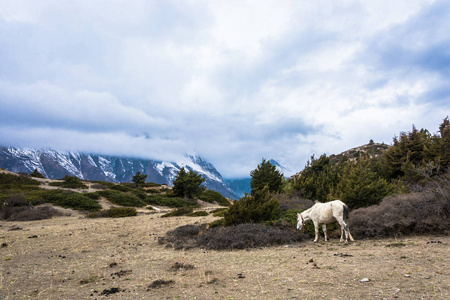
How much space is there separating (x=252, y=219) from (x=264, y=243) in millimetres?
3236

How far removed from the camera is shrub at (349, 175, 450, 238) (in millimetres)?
7871

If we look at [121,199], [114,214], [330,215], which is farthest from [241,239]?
[121,199]

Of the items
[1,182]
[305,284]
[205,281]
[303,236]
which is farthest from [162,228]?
[1,182]

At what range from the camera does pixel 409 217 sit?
323 inches

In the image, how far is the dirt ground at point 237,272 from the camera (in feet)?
14.2

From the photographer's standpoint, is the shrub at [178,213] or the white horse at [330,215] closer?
the white horse at [330,215]

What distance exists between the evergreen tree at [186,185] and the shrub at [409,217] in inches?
1191

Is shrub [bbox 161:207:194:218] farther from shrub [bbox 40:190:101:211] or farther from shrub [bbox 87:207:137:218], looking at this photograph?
shrub [bbox 40:190:101:211]

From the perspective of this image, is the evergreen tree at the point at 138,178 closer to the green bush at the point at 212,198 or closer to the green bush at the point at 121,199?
the green bush at the point at 212,198

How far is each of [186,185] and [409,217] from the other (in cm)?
3206

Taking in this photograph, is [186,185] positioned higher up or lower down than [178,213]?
higher up

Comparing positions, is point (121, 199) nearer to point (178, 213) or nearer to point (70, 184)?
point (70, 184)

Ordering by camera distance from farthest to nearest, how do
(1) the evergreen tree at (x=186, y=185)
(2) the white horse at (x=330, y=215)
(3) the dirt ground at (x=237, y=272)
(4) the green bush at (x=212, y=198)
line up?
(4) the green bush at (x=212, y=198)
(1) the evergreen tree at (x=186, y=185)
(2) the white horse at (x=330, y=215)
(3) the dirt ground at (x=237, y=272)

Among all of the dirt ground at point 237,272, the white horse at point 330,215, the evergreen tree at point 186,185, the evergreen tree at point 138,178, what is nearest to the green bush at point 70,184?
the evergreen tree at point 138,178
